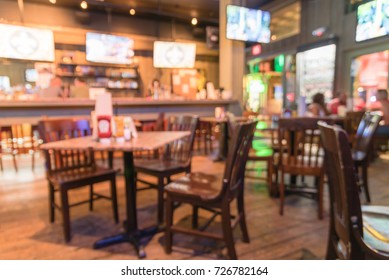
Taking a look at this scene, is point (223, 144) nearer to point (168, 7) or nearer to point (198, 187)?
point (198, 187)

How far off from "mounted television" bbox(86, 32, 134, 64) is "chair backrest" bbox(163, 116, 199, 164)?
3.32 m

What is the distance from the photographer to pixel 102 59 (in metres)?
5.48

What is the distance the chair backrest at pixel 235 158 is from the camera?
1609mm

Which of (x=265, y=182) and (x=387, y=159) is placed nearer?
(x=387, y=159)

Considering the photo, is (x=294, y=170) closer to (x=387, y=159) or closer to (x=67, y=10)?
(x=387, y=159)

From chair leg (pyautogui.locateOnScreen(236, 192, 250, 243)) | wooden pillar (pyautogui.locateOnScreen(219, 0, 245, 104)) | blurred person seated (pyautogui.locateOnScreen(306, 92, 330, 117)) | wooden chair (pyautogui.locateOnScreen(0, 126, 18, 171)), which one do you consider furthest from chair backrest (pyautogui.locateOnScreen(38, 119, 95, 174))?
wooden pillar (pyautogui.locateOnScreen(219, 0, 245, 104))

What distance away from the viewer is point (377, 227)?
1.14m

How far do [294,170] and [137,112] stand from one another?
124 inches

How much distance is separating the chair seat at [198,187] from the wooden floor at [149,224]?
0.48 m

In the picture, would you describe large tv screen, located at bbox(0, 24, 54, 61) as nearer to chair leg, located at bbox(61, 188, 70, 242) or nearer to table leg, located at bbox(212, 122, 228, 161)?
chair leg, located at bbox(61, 188, 70, 242)

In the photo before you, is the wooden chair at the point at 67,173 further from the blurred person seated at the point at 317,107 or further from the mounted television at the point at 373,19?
the blurred person seated at the point at 317,107

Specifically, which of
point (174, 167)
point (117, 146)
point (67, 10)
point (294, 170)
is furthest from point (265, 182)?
point (67, 10)

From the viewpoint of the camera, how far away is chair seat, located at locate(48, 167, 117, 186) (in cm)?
204

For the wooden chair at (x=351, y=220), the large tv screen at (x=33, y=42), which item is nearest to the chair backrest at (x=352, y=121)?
the wooden chair at (x=351, y=220)
